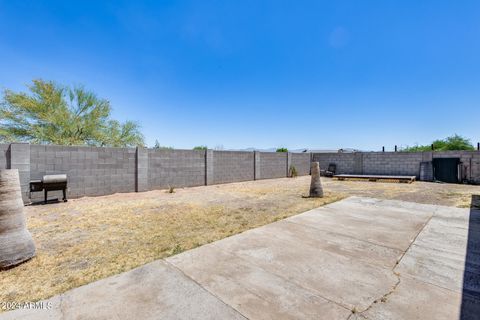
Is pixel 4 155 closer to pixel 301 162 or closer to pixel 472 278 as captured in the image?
pixel 472 278

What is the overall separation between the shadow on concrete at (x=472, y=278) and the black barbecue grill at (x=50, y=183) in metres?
9.54

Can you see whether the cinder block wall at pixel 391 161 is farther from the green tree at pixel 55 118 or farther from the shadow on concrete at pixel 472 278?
the green tree at pixel 55 118

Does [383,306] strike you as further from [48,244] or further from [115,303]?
[48,244]

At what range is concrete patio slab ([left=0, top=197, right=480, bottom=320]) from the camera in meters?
2.13

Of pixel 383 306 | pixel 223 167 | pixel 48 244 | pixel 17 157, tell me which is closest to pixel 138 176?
pixel 17 157

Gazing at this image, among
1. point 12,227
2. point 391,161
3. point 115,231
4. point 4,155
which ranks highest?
point 4,155

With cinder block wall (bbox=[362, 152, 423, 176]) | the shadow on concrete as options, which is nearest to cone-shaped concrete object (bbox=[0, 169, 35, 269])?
the shadow on concrete

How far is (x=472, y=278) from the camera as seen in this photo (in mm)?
2725

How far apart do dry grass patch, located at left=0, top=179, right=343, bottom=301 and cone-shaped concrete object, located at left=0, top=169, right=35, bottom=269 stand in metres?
0.16

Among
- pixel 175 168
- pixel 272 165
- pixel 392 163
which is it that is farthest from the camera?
pixel 272 165

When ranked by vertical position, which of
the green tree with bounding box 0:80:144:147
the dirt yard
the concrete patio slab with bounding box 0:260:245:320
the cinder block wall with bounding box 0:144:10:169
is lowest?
the dirt yard

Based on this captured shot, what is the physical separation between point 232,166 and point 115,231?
938 centimetres

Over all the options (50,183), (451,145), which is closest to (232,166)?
(50,183)

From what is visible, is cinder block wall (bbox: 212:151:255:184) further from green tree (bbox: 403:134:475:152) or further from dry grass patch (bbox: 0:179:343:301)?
green tree (bbox: 403:134:475:152)
